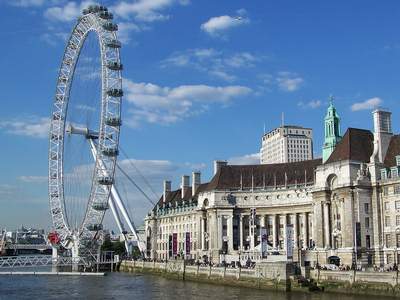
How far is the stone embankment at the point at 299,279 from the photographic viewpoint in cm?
5466

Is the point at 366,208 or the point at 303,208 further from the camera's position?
the point at 303,208

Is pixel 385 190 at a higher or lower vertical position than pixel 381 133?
lower

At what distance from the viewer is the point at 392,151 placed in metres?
78.5

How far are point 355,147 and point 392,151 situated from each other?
15.4 feet

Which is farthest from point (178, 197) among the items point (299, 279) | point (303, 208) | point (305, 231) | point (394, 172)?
point (299, 279)

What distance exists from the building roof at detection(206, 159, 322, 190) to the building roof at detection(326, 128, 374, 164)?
80.5 ft

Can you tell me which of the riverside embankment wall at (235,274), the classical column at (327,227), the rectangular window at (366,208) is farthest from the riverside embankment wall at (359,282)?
the classical column at (327,227)

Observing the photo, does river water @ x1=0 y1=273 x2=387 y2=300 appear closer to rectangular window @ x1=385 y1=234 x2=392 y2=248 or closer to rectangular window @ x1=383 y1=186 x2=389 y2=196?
rectangular window @ x1=385 y1=234 x2=392 y2=248

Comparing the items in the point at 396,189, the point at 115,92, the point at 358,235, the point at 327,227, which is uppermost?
the point at 115,92

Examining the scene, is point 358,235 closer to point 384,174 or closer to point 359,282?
point 384,174

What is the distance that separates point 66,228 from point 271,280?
5061 cm

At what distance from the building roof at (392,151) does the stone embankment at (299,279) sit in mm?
21231

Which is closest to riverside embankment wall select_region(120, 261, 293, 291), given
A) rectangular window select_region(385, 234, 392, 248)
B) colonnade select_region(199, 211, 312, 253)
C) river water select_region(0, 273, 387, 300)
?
river water select_region(0, 273, 387, 300)

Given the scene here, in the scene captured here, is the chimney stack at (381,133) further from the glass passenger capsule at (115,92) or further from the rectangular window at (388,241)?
Result: the glass passenger capsule at (115,92)
